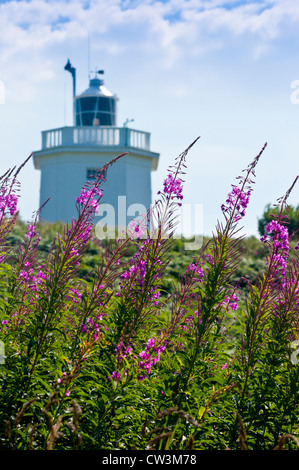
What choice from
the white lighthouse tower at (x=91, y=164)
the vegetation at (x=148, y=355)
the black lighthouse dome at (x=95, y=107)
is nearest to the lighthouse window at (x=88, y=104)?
the black lighthouse dome at (x=95, y=107)

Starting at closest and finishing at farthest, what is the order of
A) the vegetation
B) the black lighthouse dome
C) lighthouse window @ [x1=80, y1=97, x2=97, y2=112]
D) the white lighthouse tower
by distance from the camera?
1. the vegetation
2. the white lighthouse tower
3. the black lighthouse dome
4. lighthouse window @ [x1=80, y1=97, x2=97, y2=112]

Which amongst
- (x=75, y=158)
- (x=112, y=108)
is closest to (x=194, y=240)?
(x=75, y=158)

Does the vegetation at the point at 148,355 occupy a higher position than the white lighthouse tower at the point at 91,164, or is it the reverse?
the white lighthouse tower at the point at 91,164

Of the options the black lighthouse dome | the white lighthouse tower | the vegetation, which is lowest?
the vegetation

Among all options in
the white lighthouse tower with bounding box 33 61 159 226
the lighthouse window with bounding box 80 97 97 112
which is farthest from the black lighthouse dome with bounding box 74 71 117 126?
the white lighthouse tower with bounding box 33 61 159 226

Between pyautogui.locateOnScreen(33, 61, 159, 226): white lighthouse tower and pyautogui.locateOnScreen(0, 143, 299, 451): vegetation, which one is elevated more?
pyautogui.locateOnScreen(33, 61, 159, 226): white lighthouse tower

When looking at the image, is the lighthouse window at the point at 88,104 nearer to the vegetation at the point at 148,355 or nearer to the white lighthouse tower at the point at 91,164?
the white lighthouse tower at the point at 91,164

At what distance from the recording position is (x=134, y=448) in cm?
588

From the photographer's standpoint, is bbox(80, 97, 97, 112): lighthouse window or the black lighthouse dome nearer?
the black lighthouse dome

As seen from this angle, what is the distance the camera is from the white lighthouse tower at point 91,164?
39.2 metres

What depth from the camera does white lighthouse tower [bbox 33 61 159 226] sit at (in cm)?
3922

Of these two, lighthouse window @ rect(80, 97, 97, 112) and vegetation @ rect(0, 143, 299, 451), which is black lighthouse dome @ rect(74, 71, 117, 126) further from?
vegetation @ rect(0, 143, 299, 451)

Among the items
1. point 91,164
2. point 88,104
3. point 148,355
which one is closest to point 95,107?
point 88,104

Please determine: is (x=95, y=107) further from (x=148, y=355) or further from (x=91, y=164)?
(x=148, y=355)
